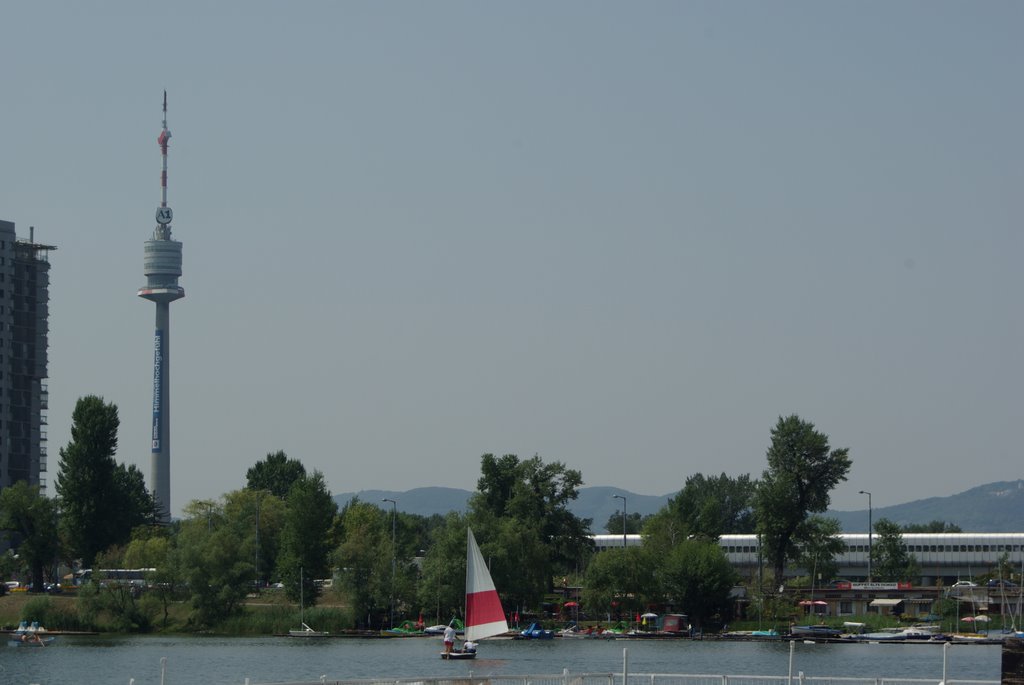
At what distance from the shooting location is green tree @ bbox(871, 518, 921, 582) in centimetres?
17775

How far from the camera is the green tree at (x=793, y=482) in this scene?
13725 cm

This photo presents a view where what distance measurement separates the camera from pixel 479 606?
89750 millimetres

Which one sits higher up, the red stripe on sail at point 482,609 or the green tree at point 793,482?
the green tree at point 793,482

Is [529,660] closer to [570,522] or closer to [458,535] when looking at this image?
[458,535]

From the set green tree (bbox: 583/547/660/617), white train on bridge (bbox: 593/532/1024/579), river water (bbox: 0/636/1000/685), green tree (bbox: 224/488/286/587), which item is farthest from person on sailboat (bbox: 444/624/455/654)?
white train on bridge (bbox: 593/532/1024/579)

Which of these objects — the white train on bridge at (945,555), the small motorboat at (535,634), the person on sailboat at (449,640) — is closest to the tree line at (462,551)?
the small motorboat at (535,634)

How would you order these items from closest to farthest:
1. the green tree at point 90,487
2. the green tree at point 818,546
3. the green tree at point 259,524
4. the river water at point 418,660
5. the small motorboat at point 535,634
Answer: the river water at point 418,660 → the small motorboat at point 535,634 → the green tree at point 818,546 → the green tree at point 259,524 → the green tree at point 90,487

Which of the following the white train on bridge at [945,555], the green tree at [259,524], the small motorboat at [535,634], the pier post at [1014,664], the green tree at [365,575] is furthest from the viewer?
the white train on bridge at [945,555]

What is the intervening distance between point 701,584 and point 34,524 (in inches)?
2971

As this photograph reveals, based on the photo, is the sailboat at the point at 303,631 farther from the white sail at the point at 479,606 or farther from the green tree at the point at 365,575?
the white sail at the point at 479,606

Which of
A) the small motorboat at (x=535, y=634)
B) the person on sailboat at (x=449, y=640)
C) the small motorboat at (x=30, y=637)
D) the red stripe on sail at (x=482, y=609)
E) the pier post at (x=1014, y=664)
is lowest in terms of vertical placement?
the small motorboat at (x=30, y=637)

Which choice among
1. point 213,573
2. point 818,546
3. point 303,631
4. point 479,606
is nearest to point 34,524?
point 213,573

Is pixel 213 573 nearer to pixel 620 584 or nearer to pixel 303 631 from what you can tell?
pixel 303 631

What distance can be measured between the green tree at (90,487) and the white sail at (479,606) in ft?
258
